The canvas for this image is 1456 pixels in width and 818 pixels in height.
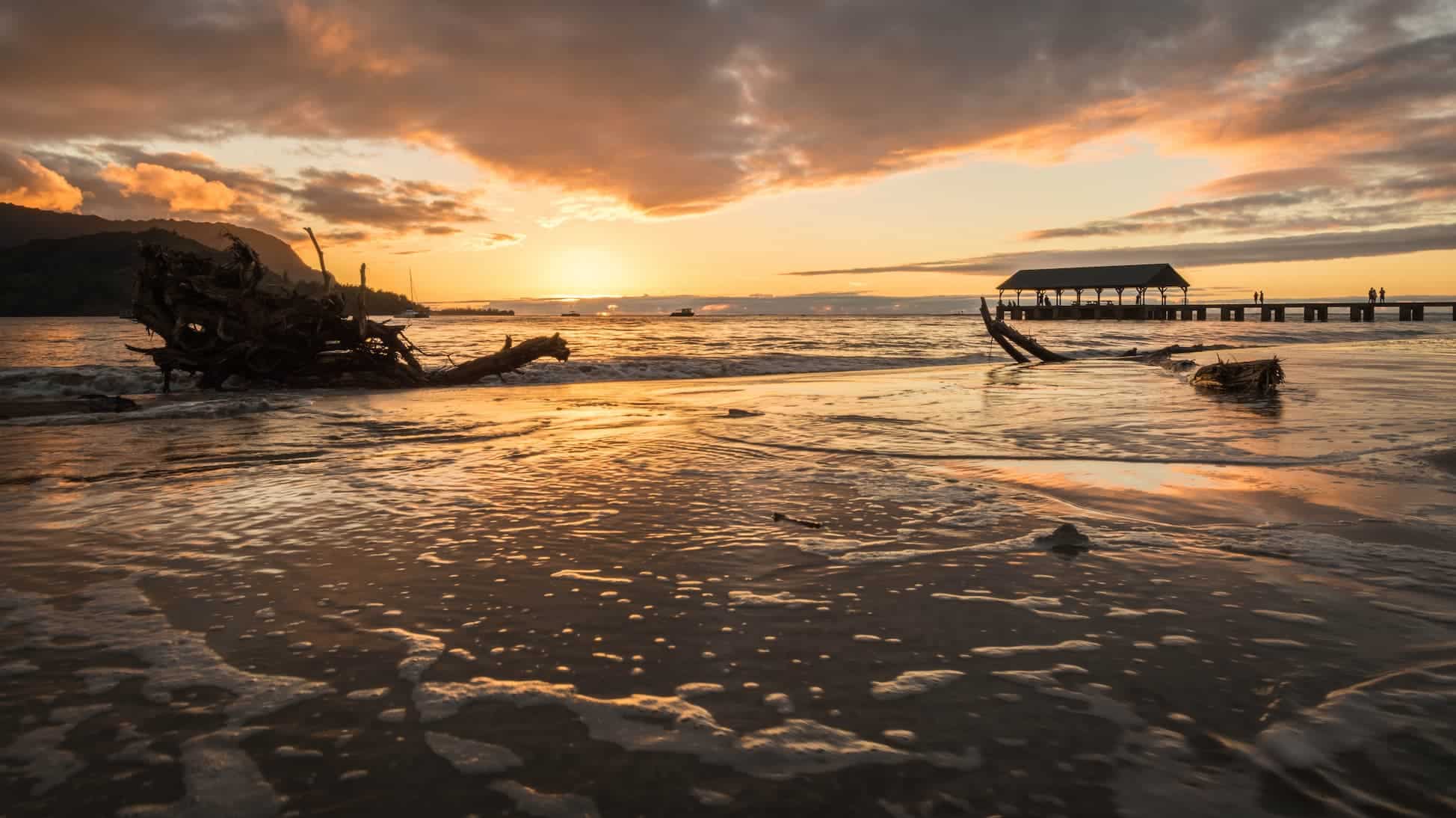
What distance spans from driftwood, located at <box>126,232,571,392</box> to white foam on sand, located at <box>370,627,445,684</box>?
13870 mm

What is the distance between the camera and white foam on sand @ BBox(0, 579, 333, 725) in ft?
8.42

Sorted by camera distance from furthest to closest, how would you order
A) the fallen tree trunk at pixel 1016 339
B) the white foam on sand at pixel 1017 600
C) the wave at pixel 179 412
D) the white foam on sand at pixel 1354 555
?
the fallen tree trunk at pixel 1016 339 → the wave at pixel 179 412 → the white foam on sand at pixel 1354 555 → the white foam on sand at pixel 1017 600

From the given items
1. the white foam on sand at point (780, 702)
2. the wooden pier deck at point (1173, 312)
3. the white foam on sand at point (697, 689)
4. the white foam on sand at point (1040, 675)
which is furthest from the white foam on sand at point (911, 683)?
the wooden pier deck at point (1173, 312)

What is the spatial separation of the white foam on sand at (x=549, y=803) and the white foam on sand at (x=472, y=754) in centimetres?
11

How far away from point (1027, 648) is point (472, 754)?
2067 millimetres

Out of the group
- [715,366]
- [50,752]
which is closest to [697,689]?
[50,752]

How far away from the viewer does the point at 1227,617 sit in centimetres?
314

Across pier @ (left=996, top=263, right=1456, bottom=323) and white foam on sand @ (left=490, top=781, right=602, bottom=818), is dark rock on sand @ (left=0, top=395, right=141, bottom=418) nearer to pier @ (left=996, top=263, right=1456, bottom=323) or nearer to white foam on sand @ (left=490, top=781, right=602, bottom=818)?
white foam on sand @ (left=490, top=781, right=602, bottom=818)

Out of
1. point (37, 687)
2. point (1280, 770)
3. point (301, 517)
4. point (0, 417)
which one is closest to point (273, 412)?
point (0, 417)

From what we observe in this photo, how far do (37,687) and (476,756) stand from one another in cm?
177

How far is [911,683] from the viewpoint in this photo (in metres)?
2.60

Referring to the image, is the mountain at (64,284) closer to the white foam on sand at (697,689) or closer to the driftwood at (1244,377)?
the driftwood at (1244,377)

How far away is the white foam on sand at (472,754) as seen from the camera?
7.06 feet

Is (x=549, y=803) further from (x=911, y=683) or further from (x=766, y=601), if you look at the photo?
(x=766, y=601)
